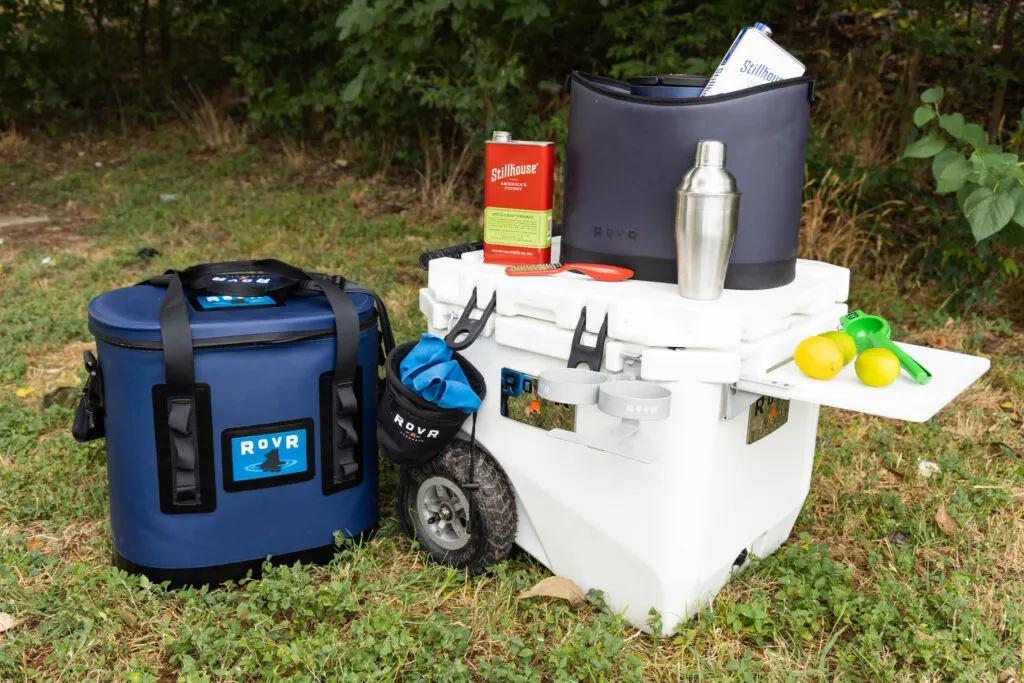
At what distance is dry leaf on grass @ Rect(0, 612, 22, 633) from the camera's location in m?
1.86

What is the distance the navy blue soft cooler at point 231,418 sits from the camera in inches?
73.0

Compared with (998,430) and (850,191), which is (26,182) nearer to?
(850,191)

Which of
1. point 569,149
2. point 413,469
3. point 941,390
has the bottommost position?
point 413,469

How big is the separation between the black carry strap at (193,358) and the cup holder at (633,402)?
2.13 feet

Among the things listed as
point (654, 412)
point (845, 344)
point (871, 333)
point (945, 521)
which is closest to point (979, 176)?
point (945, 521)

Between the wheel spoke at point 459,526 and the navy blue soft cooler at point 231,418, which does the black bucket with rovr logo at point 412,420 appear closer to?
the navy blue soft cooler at point 231,418

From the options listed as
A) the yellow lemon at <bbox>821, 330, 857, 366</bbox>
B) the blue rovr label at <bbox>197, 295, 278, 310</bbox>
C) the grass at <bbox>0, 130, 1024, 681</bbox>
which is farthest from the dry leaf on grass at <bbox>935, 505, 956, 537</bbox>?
the blue rovr label at <bbox>197, 295, 278, 310</bbox>

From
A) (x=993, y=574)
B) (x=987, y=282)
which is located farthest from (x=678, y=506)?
(x=987, y=282)

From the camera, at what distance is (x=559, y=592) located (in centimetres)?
194

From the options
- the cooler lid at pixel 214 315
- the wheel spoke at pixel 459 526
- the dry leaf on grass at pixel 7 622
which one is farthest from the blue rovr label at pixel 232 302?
the dry leaf on grass at pixel 7 622

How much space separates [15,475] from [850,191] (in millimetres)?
3499

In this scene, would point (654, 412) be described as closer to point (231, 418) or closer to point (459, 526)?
point (459, 526)

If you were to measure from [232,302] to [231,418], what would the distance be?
0.86 ft

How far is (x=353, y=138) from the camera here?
6.32 metres
